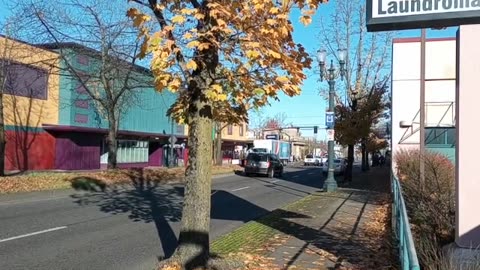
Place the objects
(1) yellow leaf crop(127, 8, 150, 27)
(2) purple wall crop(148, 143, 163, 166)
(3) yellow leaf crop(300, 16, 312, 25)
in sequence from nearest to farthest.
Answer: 1. (1) yellow leaf crop(127, 8, 150, 27)
2. (3) yellow leaf crop(300, 16, 312, 25)
3. (2) purple wall crop(148, 143, 163, 166)

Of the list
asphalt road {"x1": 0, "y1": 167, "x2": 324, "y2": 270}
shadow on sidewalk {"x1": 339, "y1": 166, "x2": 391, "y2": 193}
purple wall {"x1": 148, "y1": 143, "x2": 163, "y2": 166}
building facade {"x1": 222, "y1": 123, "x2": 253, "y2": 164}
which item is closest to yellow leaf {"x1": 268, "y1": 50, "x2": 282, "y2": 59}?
asphalt road {"x1": 0, "y1": 167, "x2": 324, "y2": 270}

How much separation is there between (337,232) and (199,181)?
4565 millimetres

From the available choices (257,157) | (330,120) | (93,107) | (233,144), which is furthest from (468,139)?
(233,144)

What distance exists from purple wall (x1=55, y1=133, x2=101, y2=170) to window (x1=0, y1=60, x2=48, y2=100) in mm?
3701

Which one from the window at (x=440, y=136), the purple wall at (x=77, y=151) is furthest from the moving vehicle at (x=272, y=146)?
the window at (x=440, y=136)

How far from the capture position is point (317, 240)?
380 inches

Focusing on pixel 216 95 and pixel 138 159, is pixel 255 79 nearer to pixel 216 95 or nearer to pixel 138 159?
pixel 216 95

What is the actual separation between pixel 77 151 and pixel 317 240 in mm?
31068

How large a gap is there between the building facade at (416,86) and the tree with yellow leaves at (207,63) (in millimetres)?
22671

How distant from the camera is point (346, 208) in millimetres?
15141

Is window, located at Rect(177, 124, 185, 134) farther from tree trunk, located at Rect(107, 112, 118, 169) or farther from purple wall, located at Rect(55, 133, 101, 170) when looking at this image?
tree trunk, located at Rect(107, 112, 118, 169)

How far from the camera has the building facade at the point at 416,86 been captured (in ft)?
92.7

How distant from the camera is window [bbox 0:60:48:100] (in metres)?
29.8

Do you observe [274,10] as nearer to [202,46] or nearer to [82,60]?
[202,46]
